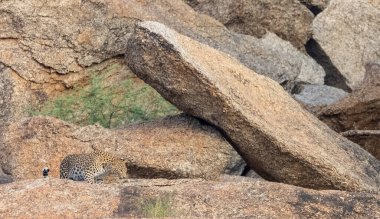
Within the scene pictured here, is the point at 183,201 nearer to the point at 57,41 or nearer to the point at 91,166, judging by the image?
the point at 91,166

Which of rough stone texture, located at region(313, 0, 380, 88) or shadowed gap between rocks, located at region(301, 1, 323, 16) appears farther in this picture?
shadowed gap between rocks, located at region(301, 1, 323, 16)

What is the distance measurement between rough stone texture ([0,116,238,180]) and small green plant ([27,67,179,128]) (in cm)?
226

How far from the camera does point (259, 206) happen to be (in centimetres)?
865

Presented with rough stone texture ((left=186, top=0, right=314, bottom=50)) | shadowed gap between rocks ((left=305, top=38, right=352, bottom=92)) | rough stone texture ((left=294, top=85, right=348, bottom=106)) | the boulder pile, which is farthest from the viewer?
shadowed gap between rocks ((left=305, top=38, right=352, bottom=92))

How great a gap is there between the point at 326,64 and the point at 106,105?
5973mm

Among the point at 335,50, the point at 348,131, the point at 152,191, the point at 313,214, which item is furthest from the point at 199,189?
the point at 335,50

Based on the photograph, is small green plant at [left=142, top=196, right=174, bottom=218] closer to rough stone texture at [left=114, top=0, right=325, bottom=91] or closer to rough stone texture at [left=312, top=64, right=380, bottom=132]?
rough stone texture at [left=312, top=64, right=380, bottom=132]

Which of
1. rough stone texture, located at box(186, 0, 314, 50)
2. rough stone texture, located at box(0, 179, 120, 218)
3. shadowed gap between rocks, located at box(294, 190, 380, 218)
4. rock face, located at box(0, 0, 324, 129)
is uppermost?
rough stone texture, located at box(0, 179, 120, 218)

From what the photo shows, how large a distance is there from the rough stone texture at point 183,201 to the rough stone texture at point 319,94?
738 cm

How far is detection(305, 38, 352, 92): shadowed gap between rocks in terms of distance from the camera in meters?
18.9

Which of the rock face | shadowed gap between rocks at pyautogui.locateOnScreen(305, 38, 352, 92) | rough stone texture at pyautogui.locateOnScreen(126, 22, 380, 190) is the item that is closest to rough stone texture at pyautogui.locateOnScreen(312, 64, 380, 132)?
the rock face

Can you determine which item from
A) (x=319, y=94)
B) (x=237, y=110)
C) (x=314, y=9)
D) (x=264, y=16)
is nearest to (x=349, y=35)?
(x=314, y=9)

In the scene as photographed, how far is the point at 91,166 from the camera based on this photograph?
34.8ft

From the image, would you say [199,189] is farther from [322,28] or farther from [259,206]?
[322,28]
